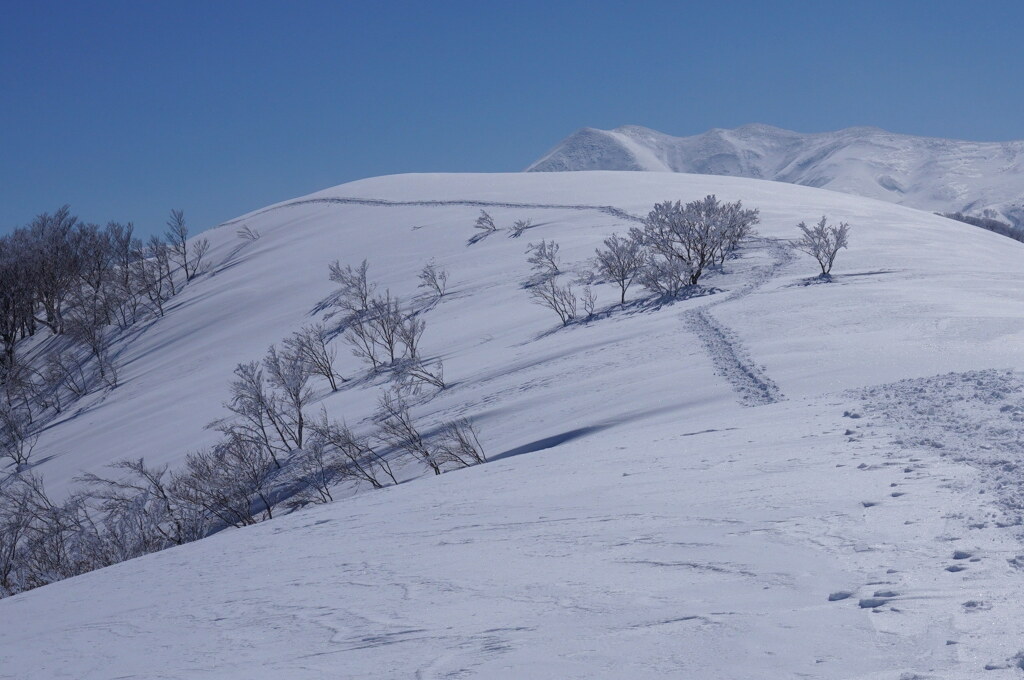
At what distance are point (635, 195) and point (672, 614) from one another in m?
27.0

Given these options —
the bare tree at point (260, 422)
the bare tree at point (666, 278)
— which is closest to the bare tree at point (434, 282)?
the bare tree at point (666, 278)

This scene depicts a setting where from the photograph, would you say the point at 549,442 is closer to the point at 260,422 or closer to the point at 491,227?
the point at 260,422

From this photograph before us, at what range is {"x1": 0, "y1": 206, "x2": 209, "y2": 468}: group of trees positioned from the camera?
23.9 metres

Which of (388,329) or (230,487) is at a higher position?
(388,329)

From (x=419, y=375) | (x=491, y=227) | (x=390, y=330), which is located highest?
(x=491, y=227)

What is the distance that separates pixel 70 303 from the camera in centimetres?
3198

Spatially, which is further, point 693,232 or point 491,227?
point 491,227

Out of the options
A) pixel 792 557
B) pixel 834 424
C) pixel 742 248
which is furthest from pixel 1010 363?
pixel 742 248

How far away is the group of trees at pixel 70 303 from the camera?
2392 cm

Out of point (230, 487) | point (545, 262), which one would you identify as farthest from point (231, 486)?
point (545, 262)

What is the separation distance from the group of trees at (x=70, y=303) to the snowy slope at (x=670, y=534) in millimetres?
15734

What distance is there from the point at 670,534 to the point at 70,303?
111 ft

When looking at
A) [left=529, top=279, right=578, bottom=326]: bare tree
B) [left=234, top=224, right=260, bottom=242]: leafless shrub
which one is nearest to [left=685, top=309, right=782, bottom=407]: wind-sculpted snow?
[left=529, top=279, right=578, bottom=326]: bare tree

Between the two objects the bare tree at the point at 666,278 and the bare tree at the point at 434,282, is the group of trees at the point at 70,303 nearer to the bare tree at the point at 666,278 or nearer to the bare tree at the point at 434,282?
the bare tree at the point at 434,282
